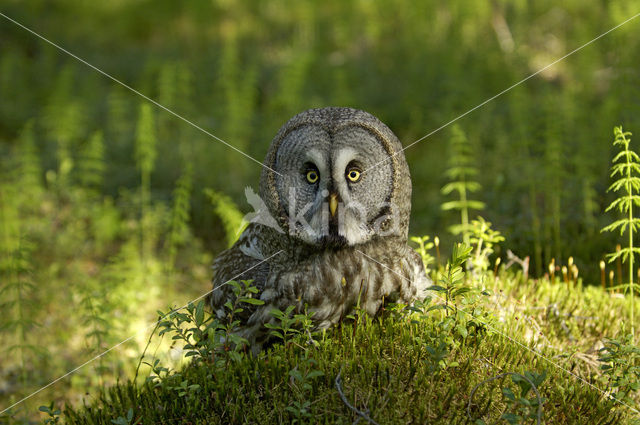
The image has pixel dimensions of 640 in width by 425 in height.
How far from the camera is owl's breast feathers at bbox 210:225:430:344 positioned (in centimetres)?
277

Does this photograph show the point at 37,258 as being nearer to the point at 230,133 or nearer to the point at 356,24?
the point at 230,133

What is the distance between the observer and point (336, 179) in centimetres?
254

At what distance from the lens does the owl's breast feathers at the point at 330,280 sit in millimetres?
2770

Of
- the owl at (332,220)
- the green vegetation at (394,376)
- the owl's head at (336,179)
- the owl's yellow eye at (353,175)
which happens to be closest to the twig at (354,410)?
the green vegetation at (394,376)

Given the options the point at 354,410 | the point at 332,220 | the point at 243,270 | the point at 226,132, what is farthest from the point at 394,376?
the point at 226,132

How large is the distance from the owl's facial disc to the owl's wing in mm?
412

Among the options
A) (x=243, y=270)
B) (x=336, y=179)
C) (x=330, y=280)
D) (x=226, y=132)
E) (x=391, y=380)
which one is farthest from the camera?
(x=226, y=132)

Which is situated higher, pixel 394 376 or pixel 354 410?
pixel 394 376

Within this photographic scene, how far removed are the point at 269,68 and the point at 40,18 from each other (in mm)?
8938

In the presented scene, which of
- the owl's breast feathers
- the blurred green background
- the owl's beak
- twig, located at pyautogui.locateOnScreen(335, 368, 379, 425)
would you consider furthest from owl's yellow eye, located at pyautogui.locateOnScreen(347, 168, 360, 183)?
the blurred green background

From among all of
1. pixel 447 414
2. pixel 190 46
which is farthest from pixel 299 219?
pixel 190 46

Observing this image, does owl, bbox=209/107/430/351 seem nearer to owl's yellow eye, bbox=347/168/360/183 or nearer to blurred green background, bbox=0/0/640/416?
owl's yellow eye, bbox=347/168/360/183

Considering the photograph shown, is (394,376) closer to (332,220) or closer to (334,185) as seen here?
(332,220)

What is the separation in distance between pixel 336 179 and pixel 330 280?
1.75 ft
